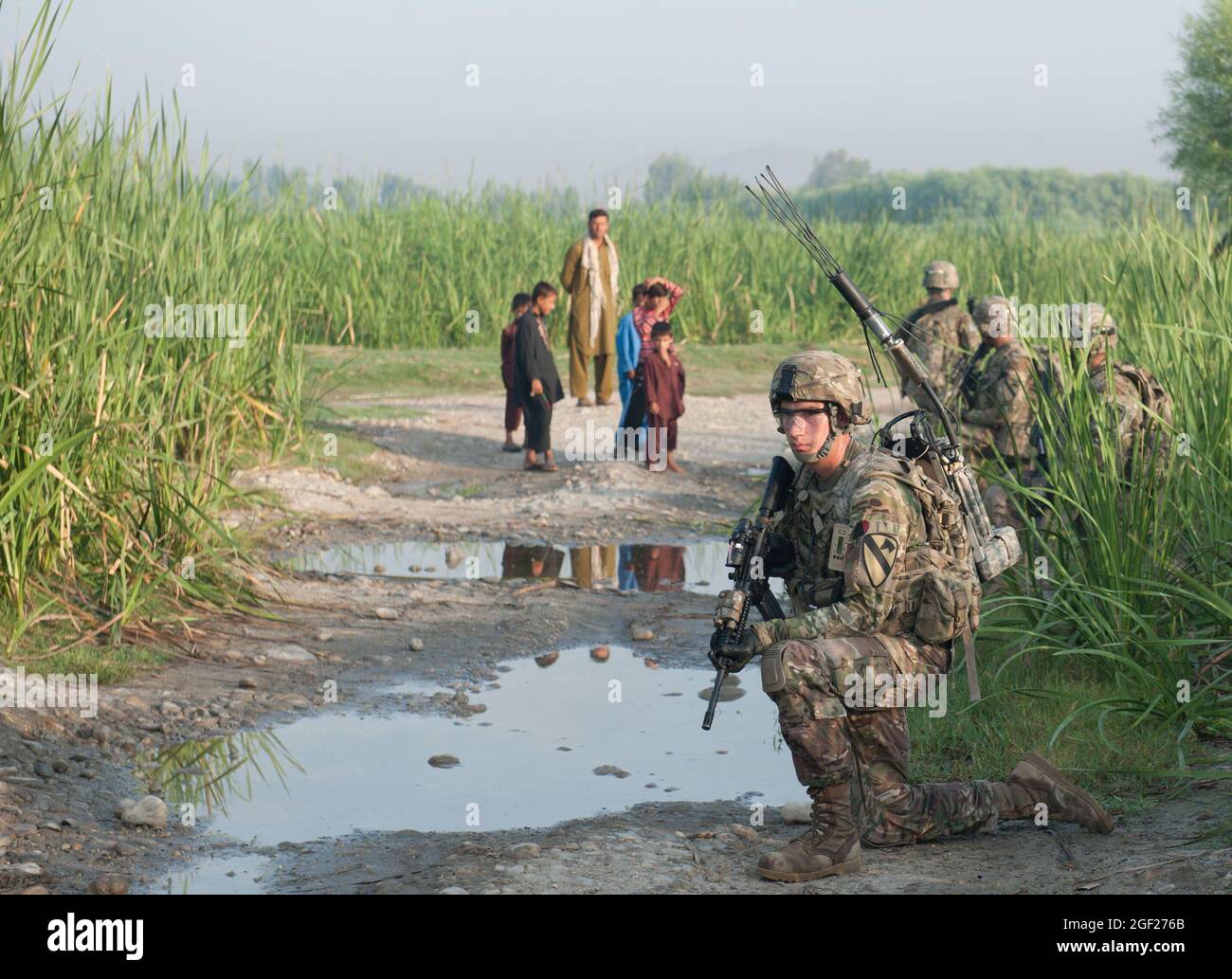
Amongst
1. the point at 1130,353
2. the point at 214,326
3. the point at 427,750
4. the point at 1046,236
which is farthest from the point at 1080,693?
the point at 1046,236

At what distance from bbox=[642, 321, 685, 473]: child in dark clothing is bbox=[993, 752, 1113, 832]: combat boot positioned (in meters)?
7.39

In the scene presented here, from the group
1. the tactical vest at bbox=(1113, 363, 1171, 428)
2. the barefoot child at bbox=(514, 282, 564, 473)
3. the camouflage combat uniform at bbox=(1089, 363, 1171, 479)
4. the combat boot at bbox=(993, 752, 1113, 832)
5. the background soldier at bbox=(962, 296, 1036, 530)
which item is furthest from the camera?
the barefoot child at bbox=(514, 282, 564, 473)

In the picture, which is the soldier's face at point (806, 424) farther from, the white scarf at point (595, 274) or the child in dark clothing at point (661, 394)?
the white scarf at point (595, 274)

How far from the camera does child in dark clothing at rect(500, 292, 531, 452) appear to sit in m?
12.9

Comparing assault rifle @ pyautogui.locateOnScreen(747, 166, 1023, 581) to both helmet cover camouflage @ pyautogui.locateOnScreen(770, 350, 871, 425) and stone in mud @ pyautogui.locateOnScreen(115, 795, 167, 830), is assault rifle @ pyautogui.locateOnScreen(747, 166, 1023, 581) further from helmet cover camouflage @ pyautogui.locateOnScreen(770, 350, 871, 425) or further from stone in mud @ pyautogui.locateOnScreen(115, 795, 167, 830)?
stone in mud @ pyautogui.locateOnScreen(115, 795, 167, 830)

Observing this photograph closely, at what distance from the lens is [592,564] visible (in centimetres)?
927

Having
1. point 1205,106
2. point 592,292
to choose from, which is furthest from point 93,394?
point 1205,106

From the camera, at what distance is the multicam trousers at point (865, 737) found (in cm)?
434

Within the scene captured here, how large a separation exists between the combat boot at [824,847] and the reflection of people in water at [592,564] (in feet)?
14.0

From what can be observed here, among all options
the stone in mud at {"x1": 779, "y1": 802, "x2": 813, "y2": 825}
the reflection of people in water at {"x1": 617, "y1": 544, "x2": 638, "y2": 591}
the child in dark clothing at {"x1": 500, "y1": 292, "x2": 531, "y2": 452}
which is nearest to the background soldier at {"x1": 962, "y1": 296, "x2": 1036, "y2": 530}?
the reflection of people in water at {"x1": 617, "y1": 544, "x2": 638, "y2": 591}

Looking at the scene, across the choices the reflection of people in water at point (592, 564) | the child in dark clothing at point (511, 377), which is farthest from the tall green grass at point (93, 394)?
the child in dark clothing at point (511, 377)

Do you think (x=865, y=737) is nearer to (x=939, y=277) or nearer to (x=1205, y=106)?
(x=939, y=277)

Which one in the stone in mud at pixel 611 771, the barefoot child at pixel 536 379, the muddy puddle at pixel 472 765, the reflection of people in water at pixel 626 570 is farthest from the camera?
the barefoot child at pixel 536 379
